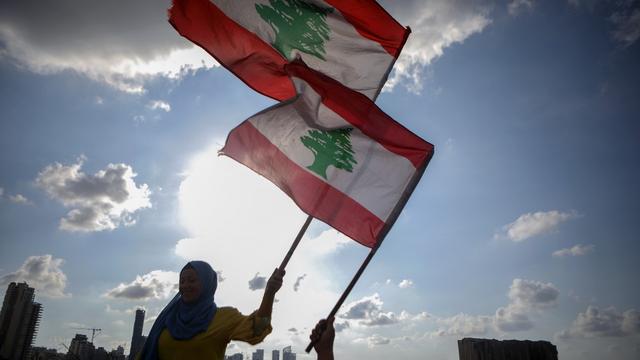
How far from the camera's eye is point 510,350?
364cm

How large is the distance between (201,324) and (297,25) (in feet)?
12.0

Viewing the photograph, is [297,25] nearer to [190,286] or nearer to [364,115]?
[364,115]

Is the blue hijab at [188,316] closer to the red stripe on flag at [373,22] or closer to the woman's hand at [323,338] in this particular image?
the woman's hand at [323,338]

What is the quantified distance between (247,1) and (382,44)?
1803mm

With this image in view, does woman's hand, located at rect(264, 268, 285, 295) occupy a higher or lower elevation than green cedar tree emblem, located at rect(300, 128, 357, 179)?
lower

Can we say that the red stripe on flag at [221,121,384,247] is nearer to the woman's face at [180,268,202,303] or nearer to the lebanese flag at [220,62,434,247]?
the lebanese flag at [220,62,434,247]

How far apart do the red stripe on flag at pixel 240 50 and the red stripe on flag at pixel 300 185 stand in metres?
0.72

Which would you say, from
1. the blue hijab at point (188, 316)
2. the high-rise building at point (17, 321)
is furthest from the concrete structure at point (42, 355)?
the blue hijab at point (188, 316)

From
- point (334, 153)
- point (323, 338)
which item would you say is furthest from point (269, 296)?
point (334, 153)

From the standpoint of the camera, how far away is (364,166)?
A: 189 inches

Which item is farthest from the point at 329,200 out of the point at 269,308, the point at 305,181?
the point at 269,308

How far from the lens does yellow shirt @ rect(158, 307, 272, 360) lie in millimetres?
3460

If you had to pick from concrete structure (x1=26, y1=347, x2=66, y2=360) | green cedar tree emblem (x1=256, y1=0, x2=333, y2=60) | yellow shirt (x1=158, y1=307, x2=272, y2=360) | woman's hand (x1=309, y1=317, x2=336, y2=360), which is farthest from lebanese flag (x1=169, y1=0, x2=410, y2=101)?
concrete structure (x1=26, y1=347, x2=66, y2=360)

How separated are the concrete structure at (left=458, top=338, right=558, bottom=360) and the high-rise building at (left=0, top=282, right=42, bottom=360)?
345 feet
